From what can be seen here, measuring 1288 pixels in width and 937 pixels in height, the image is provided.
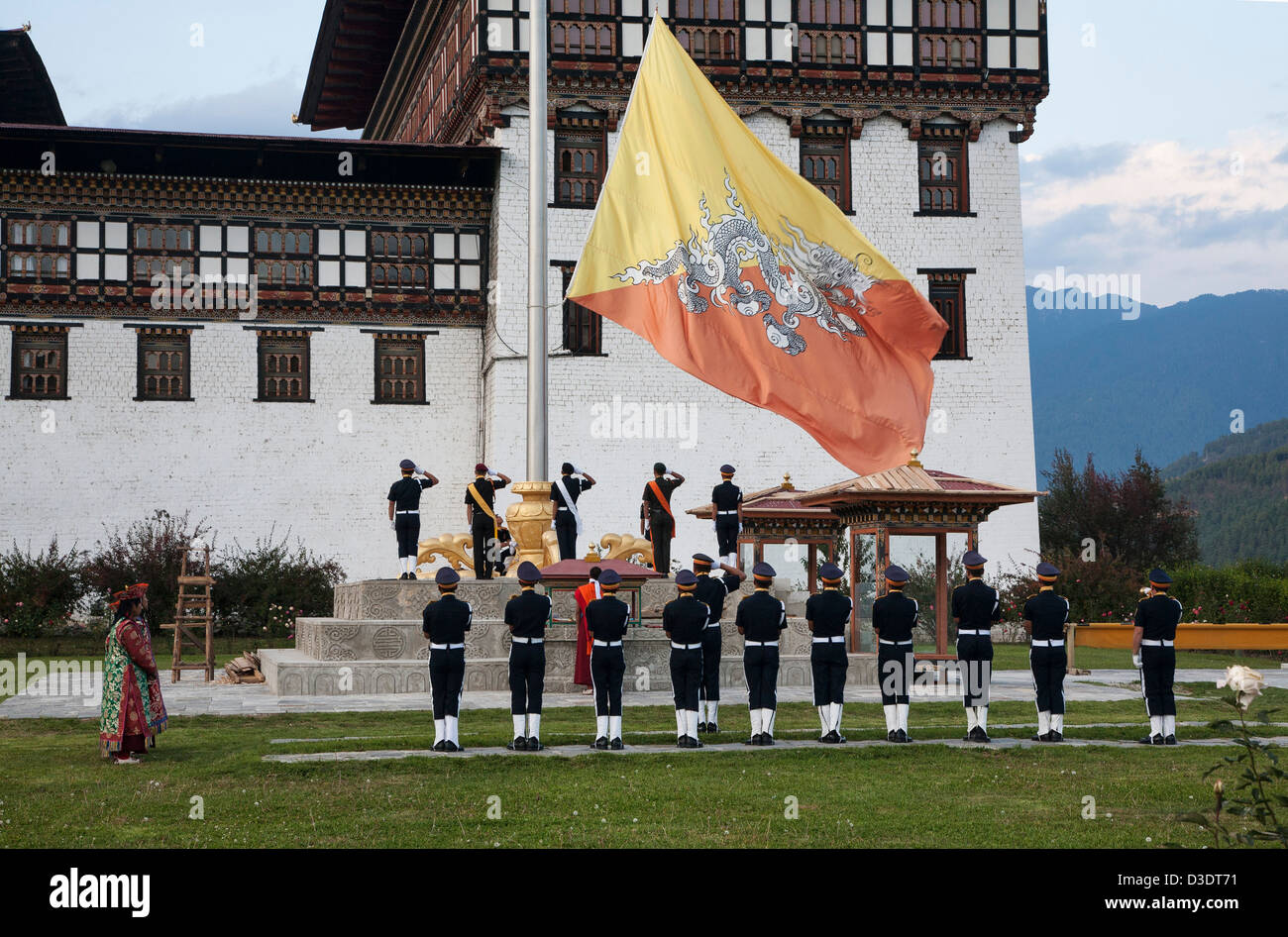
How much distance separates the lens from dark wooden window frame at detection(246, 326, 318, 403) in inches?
1398

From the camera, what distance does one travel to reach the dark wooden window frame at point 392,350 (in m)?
36.0

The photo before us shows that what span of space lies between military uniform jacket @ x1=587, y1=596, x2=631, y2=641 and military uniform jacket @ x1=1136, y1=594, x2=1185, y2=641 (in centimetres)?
543

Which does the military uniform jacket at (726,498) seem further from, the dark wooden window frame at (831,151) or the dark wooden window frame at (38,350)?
the dark wooden window frame at (38,350)

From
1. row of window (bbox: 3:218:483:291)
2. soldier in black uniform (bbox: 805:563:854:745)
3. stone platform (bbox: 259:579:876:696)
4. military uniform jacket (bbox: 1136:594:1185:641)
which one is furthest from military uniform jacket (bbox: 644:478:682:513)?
row of window (bbox: 3:218:483:291)

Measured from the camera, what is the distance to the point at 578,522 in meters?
21.3

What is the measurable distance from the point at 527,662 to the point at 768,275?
18.9 feet

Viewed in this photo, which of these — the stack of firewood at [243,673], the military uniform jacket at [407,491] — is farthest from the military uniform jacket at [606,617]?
the stack of firewood at [243,673]

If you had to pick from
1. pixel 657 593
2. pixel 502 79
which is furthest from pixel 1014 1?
pixel 657 593

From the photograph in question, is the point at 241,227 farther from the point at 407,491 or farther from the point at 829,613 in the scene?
the point at 829,613

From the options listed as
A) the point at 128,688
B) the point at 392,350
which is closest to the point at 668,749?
the point at 128,688

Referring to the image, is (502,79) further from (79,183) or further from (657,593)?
(657,593)

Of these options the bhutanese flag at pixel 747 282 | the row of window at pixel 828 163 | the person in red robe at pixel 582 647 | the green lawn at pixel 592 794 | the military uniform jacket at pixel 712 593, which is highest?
the row of window at pixel 828 163

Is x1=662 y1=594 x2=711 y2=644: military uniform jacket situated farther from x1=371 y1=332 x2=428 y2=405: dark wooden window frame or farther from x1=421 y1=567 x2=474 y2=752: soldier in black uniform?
x1=371 y1=332 x2=428 y2=405: dark wooden window frame

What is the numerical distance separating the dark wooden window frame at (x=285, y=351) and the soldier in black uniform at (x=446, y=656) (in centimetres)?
2252
